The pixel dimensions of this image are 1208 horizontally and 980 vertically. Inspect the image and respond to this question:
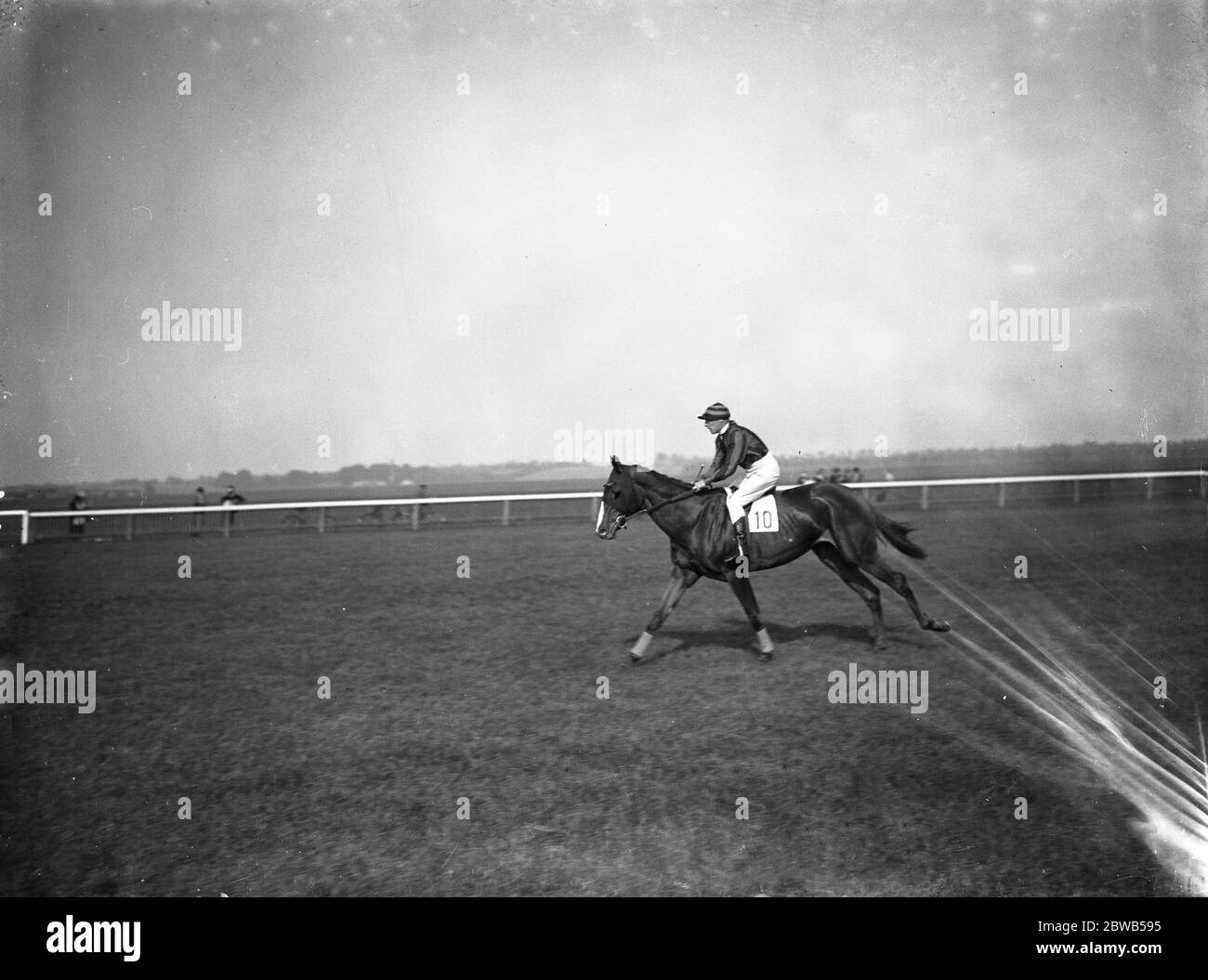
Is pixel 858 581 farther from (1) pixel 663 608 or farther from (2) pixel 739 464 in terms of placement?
(1) pixel 663 608

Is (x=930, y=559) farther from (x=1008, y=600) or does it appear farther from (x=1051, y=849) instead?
(x=1051, y=849)

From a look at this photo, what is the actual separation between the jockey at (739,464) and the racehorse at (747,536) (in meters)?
0.11

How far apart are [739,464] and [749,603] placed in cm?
130

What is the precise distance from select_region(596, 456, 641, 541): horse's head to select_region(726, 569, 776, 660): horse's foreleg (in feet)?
3.67

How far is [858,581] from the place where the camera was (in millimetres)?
7598

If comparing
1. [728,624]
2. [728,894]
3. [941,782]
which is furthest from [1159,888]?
[728,624]

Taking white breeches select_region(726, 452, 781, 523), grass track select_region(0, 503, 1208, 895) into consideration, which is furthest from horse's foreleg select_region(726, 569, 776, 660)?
white breeches select_region(726, 452, 781, 523)

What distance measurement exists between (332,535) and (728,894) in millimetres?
17202

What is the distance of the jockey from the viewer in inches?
274

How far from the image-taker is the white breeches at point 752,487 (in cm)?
721

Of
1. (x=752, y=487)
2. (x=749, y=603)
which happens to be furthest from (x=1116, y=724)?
(x=752, y=487)

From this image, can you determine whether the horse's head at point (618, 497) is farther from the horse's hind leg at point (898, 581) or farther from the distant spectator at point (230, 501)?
the distant spectator at point (230, 501)

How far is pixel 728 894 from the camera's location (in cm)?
394

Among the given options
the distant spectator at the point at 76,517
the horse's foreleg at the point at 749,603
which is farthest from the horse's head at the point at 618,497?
the distant spectator at the point at 76,517
